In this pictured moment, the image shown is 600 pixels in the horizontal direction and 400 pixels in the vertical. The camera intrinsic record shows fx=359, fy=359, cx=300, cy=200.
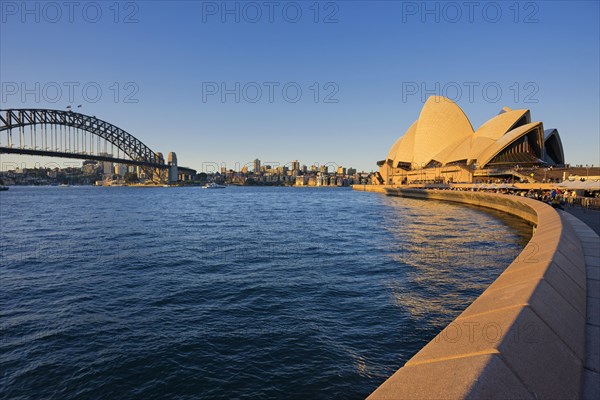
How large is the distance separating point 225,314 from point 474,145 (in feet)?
266

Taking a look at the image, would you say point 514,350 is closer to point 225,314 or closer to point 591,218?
point 225,314

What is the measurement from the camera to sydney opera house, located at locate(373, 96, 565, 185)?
70438 millimetres

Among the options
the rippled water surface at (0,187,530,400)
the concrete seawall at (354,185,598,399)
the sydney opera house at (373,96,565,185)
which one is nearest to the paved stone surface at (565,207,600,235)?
the rippled water surface at (0,187,530,400)

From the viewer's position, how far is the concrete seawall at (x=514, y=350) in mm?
2514

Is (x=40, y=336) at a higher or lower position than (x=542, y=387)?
lower

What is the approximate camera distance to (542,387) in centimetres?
261

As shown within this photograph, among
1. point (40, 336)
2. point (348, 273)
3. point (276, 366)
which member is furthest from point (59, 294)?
point (348, 273)

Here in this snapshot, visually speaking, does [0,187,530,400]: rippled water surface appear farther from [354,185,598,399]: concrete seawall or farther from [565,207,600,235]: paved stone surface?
[565,207,600,235]: paved stone surface

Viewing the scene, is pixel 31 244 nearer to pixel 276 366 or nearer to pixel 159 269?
pixel 159 269

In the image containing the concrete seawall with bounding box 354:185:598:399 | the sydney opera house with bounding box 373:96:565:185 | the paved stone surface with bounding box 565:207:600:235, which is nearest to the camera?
the concrete seawall with bounding box 354:185:598:399

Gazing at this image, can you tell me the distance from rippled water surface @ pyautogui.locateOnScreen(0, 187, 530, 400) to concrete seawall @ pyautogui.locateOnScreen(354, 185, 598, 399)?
262 centimetres

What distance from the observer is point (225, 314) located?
8.89 m

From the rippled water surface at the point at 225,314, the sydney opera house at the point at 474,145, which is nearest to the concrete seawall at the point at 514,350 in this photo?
the rippled water surface at the point at 225,314

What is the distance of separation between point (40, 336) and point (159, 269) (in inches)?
240
